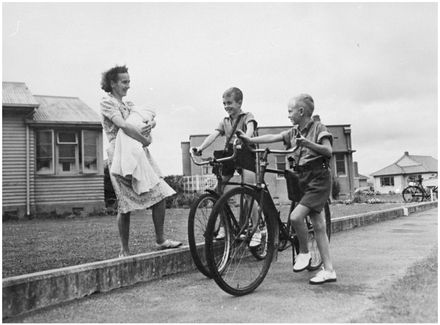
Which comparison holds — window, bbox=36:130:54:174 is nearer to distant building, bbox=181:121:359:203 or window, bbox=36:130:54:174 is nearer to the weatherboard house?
the weatherboard house

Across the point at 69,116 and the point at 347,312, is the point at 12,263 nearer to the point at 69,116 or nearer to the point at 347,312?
the point at 347,312

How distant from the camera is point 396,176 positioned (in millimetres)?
57875

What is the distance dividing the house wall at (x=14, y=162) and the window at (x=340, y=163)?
21751 millimetres

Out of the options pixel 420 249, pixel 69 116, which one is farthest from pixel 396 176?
pixel 420 249

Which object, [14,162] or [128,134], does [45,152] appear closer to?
[14,162]

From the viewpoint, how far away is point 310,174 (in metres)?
3.72

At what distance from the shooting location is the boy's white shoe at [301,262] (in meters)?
3.71

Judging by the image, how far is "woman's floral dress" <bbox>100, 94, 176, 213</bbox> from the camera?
13.1ft

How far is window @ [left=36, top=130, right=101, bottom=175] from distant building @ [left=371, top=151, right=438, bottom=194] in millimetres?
35324

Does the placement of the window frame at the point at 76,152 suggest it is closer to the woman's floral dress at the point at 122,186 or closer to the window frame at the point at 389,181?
the woman's floral dress at the point at 122,186

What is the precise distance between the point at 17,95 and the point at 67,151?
284 centimetres

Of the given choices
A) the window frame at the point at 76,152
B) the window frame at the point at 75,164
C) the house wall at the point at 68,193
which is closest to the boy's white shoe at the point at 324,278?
the house wall at the point at 68,193

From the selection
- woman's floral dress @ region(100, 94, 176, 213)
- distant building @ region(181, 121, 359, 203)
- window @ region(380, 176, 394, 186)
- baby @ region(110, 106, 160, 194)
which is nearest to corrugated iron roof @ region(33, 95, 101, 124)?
distant building @ region(181, 121, 359, 203)

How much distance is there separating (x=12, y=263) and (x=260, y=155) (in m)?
2.70
